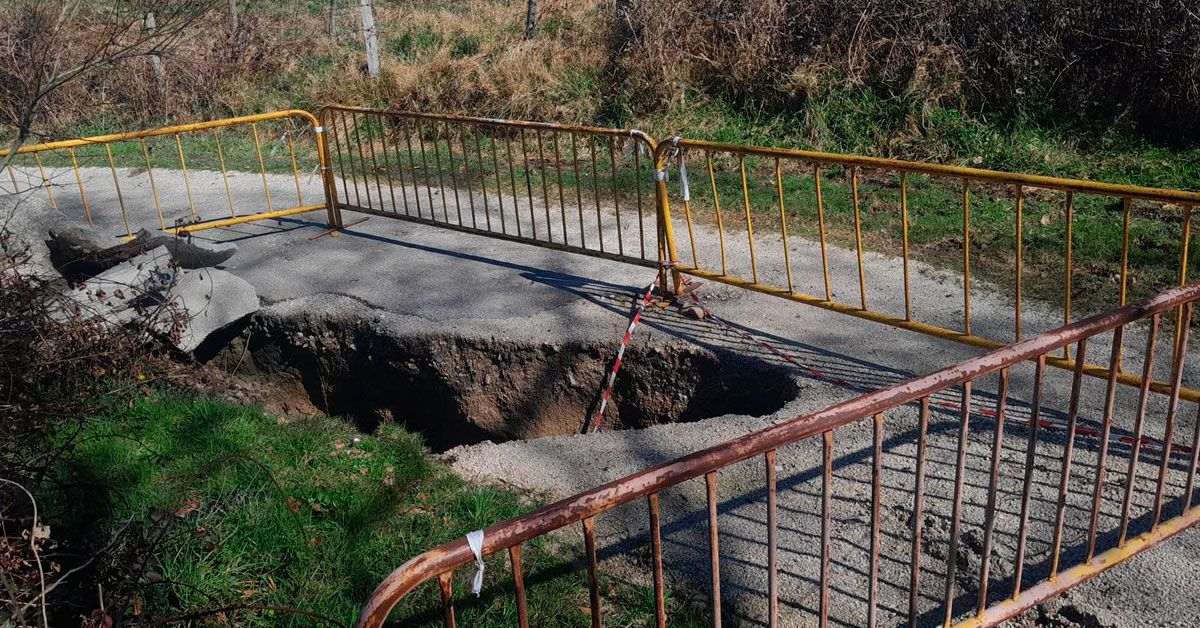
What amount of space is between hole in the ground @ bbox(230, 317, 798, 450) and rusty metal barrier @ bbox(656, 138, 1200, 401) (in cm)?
79

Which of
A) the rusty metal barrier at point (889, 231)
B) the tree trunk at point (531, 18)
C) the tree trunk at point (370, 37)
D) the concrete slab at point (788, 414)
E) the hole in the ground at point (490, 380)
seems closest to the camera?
the concrete slab at point (788, 414)

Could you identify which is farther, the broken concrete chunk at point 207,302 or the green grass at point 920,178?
the green grass at point 920,178

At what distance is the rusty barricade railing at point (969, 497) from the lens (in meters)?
2.47

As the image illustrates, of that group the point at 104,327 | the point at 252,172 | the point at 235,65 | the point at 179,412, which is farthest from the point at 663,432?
the point at 235,65

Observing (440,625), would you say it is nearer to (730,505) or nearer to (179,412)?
(730,505)

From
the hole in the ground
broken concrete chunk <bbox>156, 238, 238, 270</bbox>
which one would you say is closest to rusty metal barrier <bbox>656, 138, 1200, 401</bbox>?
the hole in the ground

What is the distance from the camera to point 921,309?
6750 mm

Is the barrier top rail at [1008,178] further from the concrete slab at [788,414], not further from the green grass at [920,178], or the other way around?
the green grass at [920,178]

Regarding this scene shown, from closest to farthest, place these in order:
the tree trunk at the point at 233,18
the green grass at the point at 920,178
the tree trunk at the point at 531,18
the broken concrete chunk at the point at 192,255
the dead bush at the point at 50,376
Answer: the dead bush at the point at 50,376 → the green grass at the point at 920,178 → the broken concrete chunk at the point at 192,255 → the tree trunk at the point at 531,18 → the tree trunk at the point at 233,18

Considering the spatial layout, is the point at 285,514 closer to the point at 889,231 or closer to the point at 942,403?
the point at 942,403

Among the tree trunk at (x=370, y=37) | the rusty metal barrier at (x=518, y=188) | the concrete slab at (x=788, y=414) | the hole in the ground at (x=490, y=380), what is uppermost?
the tree trunk at (x=370, y=37)

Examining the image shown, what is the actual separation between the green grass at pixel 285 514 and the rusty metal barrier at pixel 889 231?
269 cm

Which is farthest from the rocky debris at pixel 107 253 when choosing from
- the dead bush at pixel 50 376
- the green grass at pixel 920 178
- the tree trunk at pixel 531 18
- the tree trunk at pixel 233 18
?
the tree trunk at pixel 233 18

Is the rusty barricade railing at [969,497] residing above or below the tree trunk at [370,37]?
below
